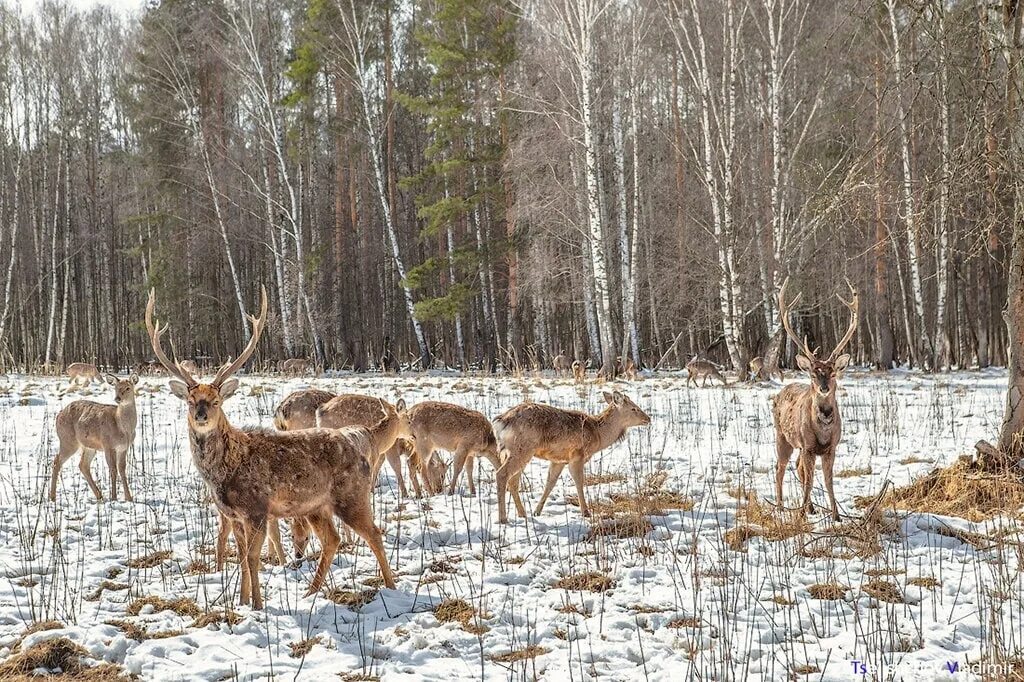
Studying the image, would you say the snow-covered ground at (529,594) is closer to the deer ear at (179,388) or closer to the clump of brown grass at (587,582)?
the clump of brown grass at (587,582)

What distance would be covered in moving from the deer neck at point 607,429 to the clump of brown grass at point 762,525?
1492mm

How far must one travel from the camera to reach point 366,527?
18.0 feet

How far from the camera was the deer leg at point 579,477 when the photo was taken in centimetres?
723

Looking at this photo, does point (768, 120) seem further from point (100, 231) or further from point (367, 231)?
point (100, 231)

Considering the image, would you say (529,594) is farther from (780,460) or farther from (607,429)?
(780,460)

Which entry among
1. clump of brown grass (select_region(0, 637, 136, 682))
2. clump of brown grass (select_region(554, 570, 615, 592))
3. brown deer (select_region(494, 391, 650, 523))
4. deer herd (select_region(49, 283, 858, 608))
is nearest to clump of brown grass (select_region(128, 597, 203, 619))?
deer herd (select_region(49, 283, 858, 608))

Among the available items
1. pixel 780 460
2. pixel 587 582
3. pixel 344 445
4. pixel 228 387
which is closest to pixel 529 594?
pixel 587 582

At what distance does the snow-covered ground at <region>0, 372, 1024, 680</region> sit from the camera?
4.27 meters

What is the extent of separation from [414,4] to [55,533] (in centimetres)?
2597

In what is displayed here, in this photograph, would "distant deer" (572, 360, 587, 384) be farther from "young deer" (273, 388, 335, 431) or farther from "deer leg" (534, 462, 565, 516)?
"deer leg" (534, 462, 565, 516)

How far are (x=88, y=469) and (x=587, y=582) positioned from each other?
17.7 ft

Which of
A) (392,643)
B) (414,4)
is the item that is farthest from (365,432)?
(414,4)

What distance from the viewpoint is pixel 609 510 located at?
287 inches

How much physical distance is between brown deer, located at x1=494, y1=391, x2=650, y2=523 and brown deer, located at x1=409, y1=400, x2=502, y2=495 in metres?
0.66
